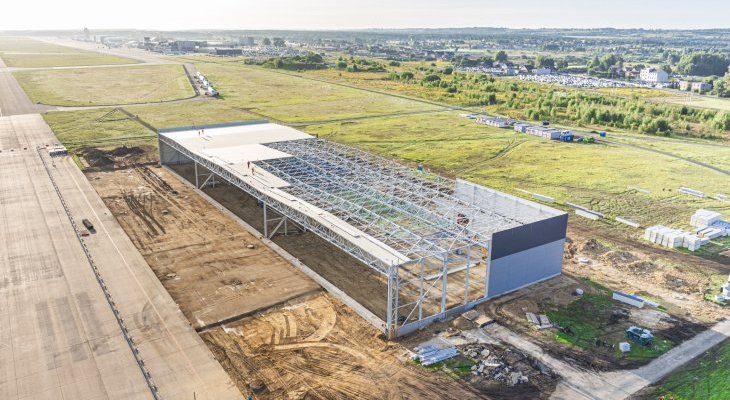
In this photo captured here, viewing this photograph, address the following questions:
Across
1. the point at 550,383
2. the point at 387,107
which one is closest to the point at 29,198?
the point at 550,383

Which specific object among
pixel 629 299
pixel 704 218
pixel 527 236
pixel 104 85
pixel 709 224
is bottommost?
pixel 629 299

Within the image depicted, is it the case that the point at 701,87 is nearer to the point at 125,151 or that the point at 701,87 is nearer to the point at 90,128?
the point at 125,151

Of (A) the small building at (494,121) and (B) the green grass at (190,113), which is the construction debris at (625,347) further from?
(B) the green grass at (190,113)

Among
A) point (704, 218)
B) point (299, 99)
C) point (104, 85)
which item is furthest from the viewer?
point (104, 85)

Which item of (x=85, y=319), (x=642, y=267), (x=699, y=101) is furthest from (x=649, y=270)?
(x=699, y=101)

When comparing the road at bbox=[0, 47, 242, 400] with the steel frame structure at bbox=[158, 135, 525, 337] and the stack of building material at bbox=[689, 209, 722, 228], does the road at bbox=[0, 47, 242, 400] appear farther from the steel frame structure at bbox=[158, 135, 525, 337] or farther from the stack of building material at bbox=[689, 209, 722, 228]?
the stack of building material at bbox=[689, 209, 722, 228]

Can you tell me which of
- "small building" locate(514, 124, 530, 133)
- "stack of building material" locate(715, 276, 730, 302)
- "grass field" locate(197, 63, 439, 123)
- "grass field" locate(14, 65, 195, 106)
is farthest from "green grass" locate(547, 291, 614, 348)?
"grass field" locate(14, 65, 195, 106)

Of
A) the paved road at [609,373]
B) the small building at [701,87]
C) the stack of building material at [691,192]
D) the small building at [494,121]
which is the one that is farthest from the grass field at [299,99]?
the small building at [701,87]
